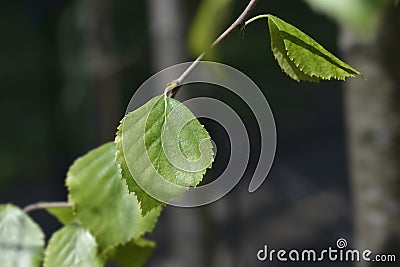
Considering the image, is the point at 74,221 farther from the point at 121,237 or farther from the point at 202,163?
the point at 202,163

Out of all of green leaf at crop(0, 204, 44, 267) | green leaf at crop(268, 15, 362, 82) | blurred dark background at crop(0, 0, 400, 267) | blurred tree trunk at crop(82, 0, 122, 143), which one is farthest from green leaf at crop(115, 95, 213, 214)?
blurred tree trunk at crop(82, 0, 122, 143)

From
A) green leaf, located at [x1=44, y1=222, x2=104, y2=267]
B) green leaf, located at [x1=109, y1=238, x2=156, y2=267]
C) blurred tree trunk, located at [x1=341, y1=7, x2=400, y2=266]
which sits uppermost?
Result: blurred tree trunk, located at [x1=341, y1=7, x2=400, y2=266]

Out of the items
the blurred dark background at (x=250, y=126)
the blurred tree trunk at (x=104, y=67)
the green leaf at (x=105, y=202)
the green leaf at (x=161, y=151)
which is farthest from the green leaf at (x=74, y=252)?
the blurred tree trunk at (x=104, y=67)

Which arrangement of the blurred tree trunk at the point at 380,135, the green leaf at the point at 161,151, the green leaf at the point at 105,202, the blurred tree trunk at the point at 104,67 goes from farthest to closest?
the blurred tree trunk at the point at 104,67 → the blurred tree trunk at the point at 380,135 → the green leaf at the point at 105,202 → the green leaf at the point at 161,151

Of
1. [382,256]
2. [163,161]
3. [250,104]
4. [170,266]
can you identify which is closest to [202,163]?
[163,161]

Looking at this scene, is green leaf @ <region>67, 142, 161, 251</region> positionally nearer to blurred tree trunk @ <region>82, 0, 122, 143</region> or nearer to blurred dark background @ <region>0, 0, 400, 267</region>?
blurred dark background @ <region>0, 0, 400, 267</region>

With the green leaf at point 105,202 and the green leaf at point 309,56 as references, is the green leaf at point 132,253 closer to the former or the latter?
the green leaf at point 105,202

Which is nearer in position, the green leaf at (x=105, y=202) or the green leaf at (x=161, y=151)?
the green leaf at (x=161, y=151)

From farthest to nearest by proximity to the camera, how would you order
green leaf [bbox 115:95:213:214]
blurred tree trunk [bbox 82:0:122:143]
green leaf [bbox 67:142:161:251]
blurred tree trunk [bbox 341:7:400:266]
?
blurred tree trunk [bbox 82:0:122:143], blurred tree trunk [bbox 341:7:400:266], green leaf [bbox 67:142:161:251], green leaf [bbox 115:95:213:214]
